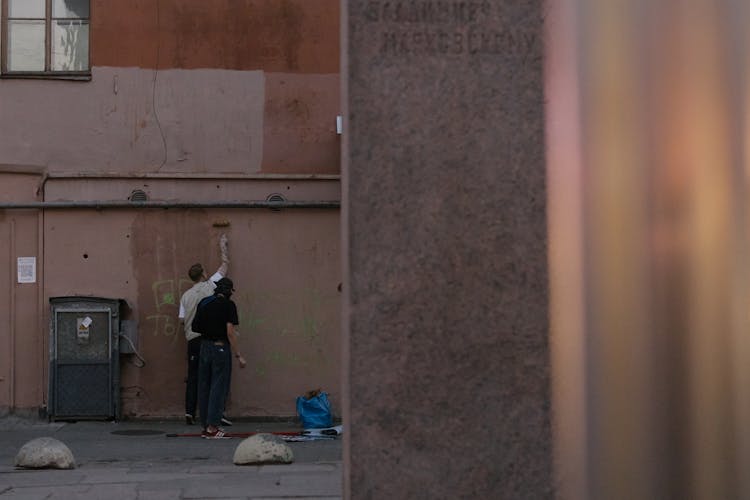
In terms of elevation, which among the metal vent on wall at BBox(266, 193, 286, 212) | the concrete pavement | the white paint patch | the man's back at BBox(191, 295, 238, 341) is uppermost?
the white paint patch

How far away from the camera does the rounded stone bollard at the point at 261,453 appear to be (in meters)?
10.4

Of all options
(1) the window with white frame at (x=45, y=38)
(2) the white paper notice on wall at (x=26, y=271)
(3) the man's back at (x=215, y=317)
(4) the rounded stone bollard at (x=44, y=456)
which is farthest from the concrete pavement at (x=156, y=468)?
(1) the window with white frame at (x=45, y=38)

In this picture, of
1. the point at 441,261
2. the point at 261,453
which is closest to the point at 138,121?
the point at 261,453

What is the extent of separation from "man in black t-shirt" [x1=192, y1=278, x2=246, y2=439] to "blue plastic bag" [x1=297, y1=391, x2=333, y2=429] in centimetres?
95

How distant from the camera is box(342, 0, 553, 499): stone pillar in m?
4.06

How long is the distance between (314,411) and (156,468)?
3315mm

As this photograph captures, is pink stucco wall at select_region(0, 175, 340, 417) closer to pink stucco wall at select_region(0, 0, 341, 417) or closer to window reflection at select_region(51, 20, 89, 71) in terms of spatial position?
pink stucco wall at select_region(0, 0, 341, 417)

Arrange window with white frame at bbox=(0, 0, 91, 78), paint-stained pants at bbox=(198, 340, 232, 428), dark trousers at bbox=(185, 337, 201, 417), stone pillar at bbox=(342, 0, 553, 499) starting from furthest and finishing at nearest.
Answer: window with white frame at bbox=(0, 0, 91, 78) < dark trousers at bbox=(185, 337, 201, 417) < paint-stained pants at bbox=(198, 340, 232, 428) < stone pillar at bbox=(342, 0, 553, 499)

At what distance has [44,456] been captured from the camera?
10188mm

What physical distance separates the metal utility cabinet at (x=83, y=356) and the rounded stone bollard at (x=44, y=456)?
12.3 ft

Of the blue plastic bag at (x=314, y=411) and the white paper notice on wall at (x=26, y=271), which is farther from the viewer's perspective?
the white paper notice on wall at (x=26, y=271)

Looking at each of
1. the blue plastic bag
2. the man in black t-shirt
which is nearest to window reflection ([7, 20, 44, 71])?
the man in black t-shirt

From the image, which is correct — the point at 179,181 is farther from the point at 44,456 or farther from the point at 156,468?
the point at 44,456

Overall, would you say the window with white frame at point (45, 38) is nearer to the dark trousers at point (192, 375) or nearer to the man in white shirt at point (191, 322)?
the man in white shirt at point (191, 322)
